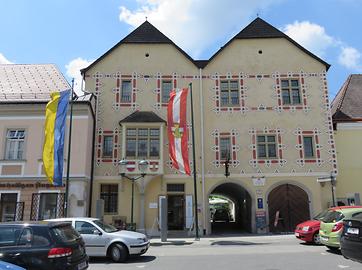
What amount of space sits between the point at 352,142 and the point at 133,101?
14.8 m

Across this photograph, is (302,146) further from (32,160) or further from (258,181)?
(32,160)

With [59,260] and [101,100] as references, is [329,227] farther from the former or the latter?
[101,100]

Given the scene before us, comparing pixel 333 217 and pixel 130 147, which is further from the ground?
pixel 130 147

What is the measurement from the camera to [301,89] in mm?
25766

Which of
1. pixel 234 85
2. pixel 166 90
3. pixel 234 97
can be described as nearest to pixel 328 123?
pixel 234 97

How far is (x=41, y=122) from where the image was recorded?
22734 millimetres

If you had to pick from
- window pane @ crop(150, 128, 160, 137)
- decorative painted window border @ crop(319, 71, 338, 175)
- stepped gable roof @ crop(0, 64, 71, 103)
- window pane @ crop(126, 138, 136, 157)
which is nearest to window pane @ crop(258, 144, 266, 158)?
decorative painted window border @ crop(319, 71, 338, 175)

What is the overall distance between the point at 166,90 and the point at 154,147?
414 cm

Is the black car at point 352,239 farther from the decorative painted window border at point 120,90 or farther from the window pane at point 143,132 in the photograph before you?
the decorative painted window border at point 120,90

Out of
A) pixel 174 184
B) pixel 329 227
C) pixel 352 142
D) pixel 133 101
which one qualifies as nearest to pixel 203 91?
pixel 133 101

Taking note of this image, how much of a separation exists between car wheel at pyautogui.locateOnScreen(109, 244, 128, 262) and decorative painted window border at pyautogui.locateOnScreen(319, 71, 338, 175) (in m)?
16.2

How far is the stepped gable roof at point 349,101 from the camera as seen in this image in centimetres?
2586

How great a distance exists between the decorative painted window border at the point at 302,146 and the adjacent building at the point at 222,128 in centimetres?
6

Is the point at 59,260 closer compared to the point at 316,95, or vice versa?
the point at 59,260
